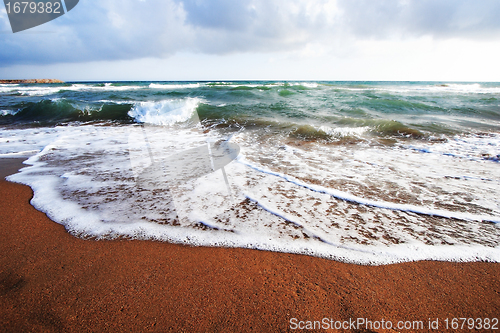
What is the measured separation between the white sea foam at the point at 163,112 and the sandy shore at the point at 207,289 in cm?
800

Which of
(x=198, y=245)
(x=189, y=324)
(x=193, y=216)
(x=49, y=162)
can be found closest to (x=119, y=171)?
(x=49, y=162)

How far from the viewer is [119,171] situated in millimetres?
3916

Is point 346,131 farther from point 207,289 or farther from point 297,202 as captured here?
point 207,289

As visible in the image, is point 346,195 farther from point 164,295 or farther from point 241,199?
point 164,295

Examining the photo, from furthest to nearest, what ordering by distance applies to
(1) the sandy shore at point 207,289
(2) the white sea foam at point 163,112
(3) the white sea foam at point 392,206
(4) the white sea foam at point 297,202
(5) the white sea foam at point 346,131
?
(2) the white sea foam at point 163,112
(5) the white sea foam at point 346,131
(3) the white sea foam at point 392,206
(4) the white sea foam at point 297,202
(1) the sandy shore at point 207,289

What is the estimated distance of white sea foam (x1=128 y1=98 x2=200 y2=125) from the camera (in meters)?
9.71

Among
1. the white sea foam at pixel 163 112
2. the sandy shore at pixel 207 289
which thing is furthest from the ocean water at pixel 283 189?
the white sea foam at pixel 163 112

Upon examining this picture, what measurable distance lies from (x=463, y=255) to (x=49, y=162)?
20.2 ft

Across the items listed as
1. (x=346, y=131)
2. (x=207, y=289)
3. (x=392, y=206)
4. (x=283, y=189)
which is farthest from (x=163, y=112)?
(x=207, y=289)

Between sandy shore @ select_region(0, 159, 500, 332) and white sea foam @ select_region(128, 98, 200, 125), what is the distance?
800cm

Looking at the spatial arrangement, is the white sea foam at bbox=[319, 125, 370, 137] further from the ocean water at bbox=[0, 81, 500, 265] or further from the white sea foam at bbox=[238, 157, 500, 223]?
the white sea foam at bbox=[238, 157, 500, 223]

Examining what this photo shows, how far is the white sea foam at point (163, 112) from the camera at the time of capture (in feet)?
31.9

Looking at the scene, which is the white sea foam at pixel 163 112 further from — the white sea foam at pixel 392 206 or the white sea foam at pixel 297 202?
the white sea foam at pixel 392 206

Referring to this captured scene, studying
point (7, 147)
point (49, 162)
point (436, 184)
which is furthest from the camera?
point (7, 147)
